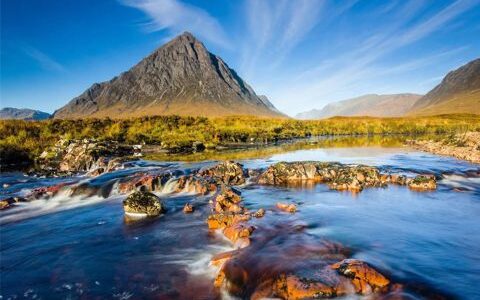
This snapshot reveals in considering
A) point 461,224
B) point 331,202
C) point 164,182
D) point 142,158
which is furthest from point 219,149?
point 461,224

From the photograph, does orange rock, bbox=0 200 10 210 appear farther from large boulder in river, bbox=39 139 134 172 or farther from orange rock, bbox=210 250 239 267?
orange rock, bbox=210 250 239 267

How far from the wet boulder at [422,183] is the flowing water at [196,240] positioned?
451 millimetres

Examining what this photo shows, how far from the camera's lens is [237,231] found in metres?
12.9

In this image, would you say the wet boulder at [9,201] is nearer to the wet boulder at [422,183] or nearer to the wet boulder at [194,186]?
Result: the wet boulder at [194,186]

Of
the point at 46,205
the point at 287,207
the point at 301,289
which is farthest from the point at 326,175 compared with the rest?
the point at 46,205

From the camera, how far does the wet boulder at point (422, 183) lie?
65.9ft

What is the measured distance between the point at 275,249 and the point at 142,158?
2572cm

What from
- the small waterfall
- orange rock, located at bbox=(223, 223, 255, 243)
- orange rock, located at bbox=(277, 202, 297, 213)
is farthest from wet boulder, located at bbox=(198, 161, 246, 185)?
orange rock, located at bbox=(223, 223, 255, 243)

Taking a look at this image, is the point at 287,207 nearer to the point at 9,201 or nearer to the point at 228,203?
the point at 228,203

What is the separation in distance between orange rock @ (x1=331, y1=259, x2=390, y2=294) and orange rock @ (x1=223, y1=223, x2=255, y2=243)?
12.6 feet

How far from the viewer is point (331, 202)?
17.5 meters

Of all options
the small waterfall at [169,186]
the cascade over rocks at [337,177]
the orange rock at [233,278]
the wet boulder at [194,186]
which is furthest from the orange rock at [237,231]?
the cascade over rocks at [337,177]

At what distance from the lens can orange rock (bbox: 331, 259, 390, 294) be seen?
28.6 feet

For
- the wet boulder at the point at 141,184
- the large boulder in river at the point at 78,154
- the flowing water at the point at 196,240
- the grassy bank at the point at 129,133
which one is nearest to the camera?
the flowing water at the point at 196,240
